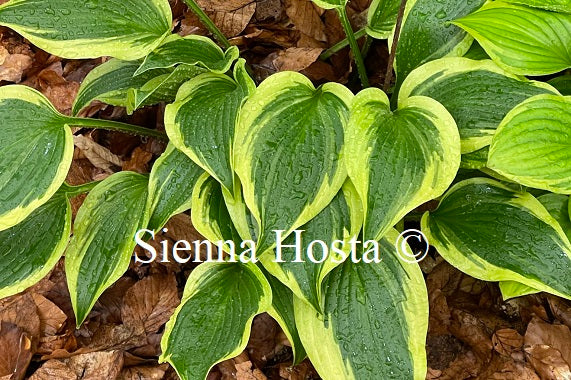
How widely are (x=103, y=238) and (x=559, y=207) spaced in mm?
1065

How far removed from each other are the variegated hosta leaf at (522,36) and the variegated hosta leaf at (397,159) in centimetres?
19

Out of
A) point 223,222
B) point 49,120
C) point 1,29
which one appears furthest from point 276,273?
point 1,29

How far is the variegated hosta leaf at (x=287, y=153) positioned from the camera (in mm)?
1229

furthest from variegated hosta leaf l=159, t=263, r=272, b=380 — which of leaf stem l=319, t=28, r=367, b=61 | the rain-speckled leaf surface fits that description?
leaf stem l=319, t=28, r=367, b=61

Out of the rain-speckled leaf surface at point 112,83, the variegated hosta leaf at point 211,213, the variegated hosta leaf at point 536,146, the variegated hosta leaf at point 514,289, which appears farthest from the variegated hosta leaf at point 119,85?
the variegated hosta leaf at point 514,289

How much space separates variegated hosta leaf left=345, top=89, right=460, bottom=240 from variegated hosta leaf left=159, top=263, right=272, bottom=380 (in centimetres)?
32

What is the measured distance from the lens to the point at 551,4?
1.29m

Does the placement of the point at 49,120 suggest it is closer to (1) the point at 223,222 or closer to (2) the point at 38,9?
(2) the point at 38,9

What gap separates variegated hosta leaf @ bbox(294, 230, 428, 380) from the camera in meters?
1.28

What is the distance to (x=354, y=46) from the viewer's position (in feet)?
5.04

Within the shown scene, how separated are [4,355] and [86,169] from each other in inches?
23.9

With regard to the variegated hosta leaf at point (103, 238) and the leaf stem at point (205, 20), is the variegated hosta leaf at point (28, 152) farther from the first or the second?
the leaf stem at point (205, 20)

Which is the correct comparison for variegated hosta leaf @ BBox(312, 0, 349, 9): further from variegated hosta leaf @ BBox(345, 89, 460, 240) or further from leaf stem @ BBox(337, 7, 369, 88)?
variegated hosta leaf @ BBox(345, 89, 460, 240)

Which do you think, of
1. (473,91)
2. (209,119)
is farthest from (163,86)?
(473,91)
